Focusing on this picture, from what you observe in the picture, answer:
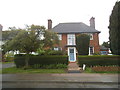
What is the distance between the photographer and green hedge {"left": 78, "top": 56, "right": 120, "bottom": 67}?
10.7 m

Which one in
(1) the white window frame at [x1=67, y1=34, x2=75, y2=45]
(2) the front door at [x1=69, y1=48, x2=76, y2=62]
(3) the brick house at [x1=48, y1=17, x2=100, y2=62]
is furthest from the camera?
(1) the white window frame at [x1=67, y1=34, x2=75, y2=45]

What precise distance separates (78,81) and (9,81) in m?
4.60

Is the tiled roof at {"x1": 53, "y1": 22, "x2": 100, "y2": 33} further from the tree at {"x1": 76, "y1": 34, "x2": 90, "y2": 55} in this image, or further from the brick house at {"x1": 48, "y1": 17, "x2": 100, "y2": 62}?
the tree at {"x1": 76, "y1": 34, "x2": 90, "y2": 55}

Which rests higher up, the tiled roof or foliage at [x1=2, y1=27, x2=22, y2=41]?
the tiled roof

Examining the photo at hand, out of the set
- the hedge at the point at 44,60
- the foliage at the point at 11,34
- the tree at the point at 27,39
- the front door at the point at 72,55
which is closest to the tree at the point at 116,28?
the hedge at the point at 44,60

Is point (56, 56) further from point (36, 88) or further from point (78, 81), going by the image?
point (36, 88)

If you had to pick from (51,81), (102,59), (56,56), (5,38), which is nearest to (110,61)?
(102,59)

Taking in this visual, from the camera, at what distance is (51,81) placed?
6266mm

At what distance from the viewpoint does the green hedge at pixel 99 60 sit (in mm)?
10734

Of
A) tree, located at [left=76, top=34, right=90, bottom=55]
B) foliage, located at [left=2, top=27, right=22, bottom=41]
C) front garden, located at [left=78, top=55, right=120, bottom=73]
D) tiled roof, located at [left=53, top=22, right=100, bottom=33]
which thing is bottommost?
front garden, located at [left=78, top=55, right=120, bottom=73]

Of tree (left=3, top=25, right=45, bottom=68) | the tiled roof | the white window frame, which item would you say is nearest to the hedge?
tree (left=3, top=25, right=45, bottom=68)

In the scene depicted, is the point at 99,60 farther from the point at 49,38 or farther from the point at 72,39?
the point at 72,39

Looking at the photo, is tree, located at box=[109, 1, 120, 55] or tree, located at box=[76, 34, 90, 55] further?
tree, located at box=[76, 34, 90, 55]

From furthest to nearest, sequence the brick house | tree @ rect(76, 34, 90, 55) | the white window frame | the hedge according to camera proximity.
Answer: the white window frame < the brick house < tree @ rect(76, 34, 90, 55) < the hedge
